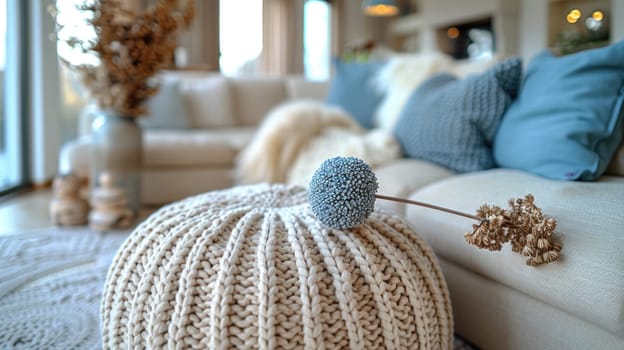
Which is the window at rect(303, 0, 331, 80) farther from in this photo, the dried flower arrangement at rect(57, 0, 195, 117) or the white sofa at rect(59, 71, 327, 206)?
the dried flower arrangement at rect(57, 0, 195, 117)

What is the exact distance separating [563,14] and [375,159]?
0.81m

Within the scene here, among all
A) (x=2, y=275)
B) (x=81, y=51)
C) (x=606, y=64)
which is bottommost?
(x=2, y=275)

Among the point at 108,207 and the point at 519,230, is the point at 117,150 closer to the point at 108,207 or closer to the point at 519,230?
the point at 108,207

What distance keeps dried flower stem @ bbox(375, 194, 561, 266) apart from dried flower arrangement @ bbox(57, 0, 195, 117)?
1.33 m

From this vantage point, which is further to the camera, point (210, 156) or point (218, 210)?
point (210, 156)

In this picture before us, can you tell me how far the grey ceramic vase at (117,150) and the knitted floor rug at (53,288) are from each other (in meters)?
0.25

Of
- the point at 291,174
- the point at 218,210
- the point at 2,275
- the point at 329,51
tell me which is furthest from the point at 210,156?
the point at 329,51

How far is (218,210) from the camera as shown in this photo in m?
0.88

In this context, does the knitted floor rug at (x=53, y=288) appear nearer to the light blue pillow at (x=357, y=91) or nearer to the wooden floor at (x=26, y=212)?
the wooden floor at (x=26, y=212)

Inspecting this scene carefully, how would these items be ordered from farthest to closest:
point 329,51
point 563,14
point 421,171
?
point 329,51 < point 563,14 < point 421,171

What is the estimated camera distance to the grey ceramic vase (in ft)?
6.35

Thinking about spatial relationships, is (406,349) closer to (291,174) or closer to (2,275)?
(2,275)

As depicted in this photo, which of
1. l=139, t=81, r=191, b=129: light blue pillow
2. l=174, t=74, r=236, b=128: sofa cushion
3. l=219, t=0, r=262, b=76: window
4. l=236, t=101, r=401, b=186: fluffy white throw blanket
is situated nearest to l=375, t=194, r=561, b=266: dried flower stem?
l=236, t=101, r=401, b=186: fluffy white throw blanket

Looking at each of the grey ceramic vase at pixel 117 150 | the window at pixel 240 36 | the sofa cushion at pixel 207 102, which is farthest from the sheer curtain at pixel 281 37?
the grey ceramic vase at pixel 117 150
